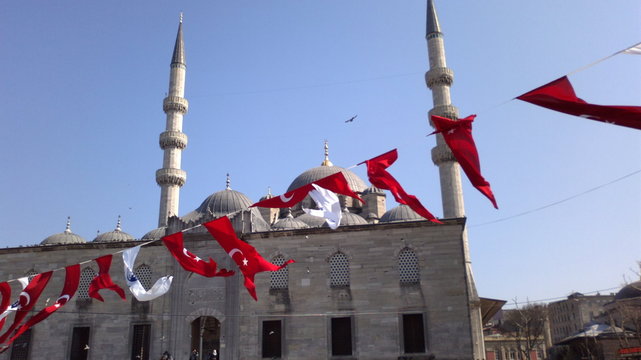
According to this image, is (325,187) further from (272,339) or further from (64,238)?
(64,238)

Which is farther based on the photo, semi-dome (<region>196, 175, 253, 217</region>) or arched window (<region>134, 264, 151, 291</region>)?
semi-dome (<region>196, 175, 253, 217</region>)

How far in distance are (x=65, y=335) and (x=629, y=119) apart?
19108 mm

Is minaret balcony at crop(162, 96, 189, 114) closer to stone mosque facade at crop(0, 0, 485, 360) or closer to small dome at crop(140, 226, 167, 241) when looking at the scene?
small dome at crop(140, 226, 167, 241)

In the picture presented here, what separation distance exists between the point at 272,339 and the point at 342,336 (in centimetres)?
235

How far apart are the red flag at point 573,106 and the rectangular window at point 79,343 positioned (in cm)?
1770

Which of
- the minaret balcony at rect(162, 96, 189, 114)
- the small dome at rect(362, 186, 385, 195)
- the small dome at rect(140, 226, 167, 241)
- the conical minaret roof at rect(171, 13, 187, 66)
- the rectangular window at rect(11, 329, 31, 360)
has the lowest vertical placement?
the rectangular window at rect(11, 329, 31, 360)

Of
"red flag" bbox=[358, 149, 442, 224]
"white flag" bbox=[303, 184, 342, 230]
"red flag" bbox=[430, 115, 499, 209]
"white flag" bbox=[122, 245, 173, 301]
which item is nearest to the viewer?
"red flag" bbox=[430, 115, 499, 209]

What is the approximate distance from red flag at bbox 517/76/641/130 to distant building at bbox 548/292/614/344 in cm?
5774

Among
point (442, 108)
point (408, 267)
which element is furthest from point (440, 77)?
point (408, 267)

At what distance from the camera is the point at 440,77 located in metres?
30.2

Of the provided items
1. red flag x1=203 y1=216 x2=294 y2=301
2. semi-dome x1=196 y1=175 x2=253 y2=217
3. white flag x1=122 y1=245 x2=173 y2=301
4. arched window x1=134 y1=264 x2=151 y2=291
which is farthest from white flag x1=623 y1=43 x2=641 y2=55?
semi-dome x1=196 y1=175 x2=253 y2=217

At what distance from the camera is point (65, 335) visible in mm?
19672

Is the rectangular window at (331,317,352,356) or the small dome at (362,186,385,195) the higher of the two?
the small dome at (362,186,385,195)

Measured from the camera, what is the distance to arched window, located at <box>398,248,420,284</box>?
18.2 metres
